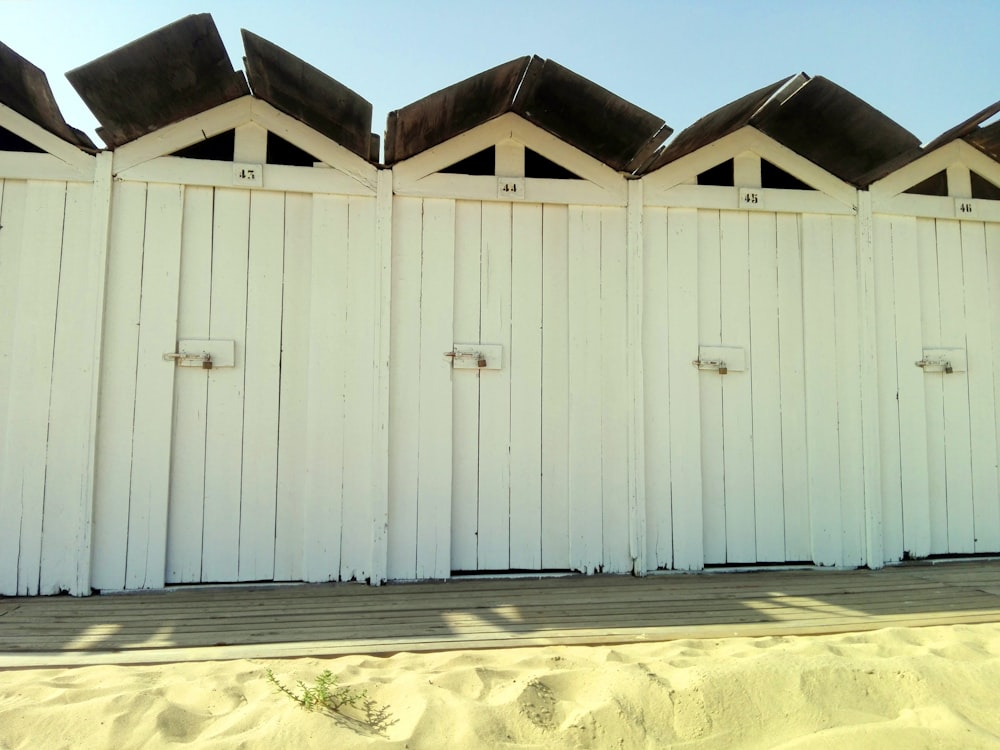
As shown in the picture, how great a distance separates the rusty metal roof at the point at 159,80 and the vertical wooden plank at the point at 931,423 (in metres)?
5.14

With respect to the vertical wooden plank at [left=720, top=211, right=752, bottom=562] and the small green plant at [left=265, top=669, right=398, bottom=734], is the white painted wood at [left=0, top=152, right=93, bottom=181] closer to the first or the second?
the small green plant at [left=265, top=669, right=398, bottom=734]

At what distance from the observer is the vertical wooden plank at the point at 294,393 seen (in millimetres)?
3990

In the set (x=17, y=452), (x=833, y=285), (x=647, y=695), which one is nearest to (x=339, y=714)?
(x=647, y=695)

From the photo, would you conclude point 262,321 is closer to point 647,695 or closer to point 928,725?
point 647,695

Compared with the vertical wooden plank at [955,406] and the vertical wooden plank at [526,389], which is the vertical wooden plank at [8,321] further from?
the vertical wooden plank at [955,406]

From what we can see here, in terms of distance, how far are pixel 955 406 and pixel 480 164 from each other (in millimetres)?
4056

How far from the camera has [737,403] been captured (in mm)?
4445

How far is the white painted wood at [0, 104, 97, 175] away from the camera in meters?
3.90

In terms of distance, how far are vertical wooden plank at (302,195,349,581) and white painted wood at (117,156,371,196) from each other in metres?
0.10

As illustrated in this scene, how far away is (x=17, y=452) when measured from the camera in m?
3.77

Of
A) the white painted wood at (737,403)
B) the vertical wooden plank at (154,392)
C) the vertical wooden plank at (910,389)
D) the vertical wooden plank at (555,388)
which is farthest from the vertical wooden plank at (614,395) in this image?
the vertical wooden plank at (154,392)

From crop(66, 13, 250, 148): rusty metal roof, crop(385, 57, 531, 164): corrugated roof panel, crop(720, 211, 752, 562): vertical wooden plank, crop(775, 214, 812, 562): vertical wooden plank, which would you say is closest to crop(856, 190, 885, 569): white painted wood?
crop(775, 214, 812, 562): vertical wooden plank

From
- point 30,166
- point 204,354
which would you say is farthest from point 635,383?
point 30,166

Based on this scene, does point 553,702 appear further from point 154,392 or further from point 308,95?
point 308,95
